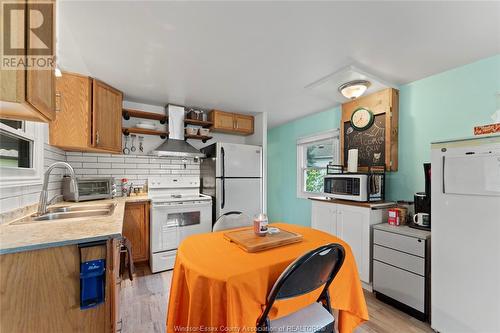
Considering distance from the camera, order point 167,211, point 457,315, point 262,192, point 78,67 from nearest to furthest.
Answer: point 457,315 → point 78,67 → point 167,211 → point 262,192

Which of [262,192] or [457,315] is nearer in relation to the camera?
[457,315]

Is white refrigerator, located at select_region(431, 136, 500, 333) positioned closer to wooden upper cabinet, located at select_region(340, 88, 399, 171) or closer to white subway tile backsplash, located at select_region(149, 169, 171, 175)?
wooden upper cabinet, located at select_region(340, 88, 399, 171)

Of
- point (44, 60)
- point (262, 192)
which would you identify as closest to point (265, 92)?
point (262, 192)

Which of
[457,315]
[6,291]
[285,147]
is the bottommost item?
[457,315]

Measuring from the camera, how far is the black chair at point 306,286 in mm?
957

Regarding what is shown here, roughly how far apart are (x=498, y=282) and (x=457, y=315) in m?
0.38

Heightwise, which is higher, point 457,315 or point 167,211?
point 167,211

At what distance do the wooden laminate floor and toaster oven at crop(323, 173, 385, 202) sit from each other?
104 cm

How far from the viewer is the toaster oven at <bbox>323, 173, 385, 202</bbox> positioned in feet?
7.80

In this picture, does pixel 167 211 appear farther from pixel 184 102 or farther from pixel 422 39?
pixel 422 39

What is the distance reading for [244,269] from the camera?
100cm

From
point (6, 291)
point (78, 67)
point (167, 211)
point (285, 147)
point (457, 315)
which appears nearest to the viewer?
point (6, 291)

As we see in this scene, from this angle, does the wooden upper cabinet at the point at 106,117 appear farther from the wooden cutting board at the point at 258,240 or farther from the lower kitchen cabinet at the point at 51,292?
the wooden cutting board at the point at 258,240

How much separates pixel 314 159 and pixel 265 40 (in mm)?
2599
